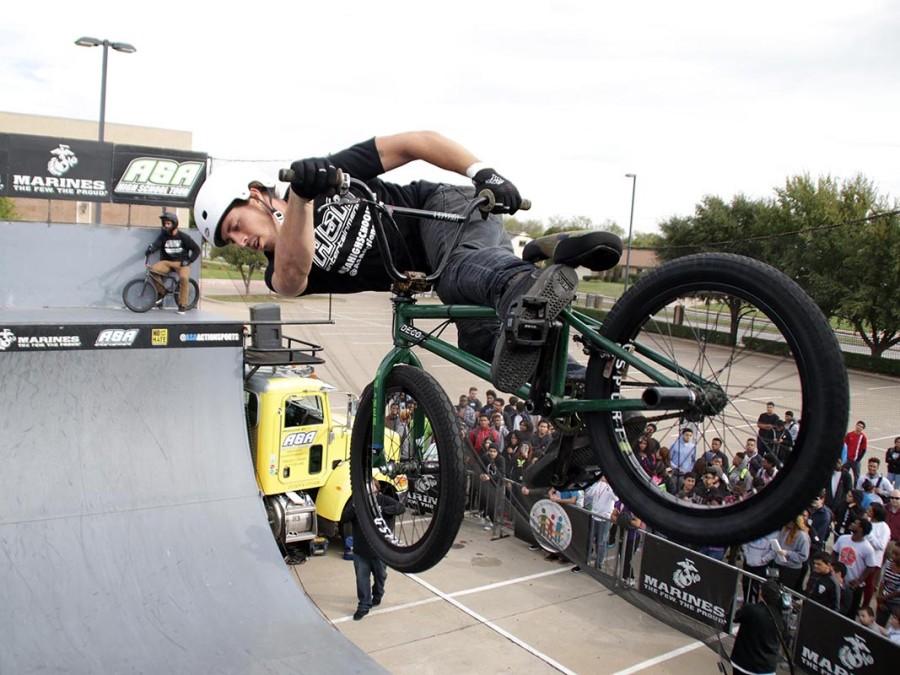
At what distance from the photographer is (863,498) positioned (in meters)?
10.1

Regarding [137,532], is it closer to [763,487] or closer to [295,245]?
[295,245]

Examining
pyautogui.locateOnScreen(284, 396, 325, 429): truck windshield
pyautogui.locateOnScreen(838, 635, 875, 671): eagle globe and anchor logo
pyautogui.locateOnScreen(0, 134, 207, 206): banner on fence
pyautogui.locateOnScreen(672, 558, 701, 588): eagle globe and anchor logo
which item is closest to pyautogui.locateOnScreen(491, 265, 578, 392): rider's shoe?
pyautogui.locateOnScreen(838, 635, 875, 671): eagle globe and anchor logo

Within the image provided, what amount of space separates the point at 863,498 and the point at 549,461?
8.49 m

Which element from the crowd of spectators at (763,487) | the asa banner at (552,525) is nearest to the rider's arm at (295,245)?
the crowd of spectators at (763,487)

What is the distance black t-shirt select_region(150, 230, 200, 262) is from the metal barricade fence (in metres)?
7.08

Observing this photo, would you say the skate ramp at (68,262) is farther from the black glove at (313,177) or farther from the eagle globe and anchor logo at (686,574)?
the black glove at (313,177)

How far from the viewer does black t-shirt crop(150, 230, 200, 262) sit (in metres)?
13.5

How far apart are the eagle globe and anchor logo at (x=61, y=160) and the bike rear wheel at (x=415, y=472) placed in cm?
1196

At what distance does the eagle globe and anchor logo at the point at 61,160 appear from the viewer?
45.4ft

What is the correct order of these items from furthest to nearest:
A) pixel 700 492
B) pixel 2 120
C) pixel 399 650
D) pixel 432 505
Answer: pixel 2 120 → pixel 399 650 → pixel 432 505 → pixel 700 492

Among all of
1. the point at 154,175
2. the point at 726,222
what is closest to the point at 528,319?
the point at 154,175

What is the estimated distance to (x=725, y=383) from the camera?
3082mm

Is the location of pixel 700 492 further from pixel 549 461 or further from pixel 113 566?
pixel 113 566

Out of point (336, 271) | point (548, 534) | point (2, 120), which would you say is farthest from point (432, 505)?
point (2, 120)
